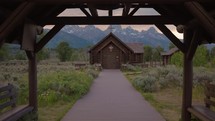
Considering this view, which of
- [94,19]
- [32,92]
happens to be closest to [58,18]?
[94,19]

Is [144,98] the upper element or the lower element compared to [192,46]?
lower

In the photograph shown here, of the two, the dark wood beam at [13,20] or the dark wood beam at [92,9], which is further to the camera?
the dark wood beam at [92,9]

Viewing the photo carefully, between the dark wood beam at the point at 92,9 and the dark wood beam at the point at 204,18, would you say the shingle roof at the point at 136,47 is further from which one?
the dark wood beam at the point at 204,18

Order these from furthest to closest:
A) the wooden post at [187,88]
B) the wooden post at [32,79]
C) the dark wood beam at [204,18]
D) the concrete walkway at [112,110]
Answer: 1. the concrete walkway at [112,110]
2. the wooden post at [32,79]
3. the wooden post at [187,88]
4. the dark wood beam at [204,18]

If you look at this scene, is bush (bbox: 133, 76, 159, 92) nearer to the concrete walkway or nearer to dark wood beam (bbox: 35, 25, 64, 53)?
the concrete walkway

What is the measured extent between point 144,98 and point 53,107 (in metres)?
4.69

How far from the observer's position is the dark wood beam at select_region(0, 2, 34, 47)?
16.8 feet

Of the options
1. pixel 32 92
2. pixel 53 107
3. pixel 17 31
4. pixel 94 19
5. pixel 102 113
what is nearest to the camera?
pixel 17 31

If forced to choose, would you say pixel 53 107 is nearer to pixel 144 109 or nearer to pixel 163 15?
pixel 144 109

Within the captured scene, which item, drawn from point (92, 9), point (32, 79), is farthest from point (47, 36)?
point (92, 9)

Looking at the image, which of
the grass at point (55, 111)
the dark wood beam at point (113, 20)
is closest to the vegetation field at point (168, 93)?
the dark wood beam at point (113, 20)

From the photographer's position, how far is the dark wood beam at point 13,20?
5129 millimetres

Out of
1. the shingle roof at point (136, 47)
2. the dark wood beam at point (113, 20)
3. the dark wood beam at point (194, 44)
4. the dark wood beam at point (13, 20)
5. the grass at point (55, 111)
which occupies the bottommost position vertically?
the grass at point (55, 111)

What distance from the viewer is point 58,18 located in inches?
340
